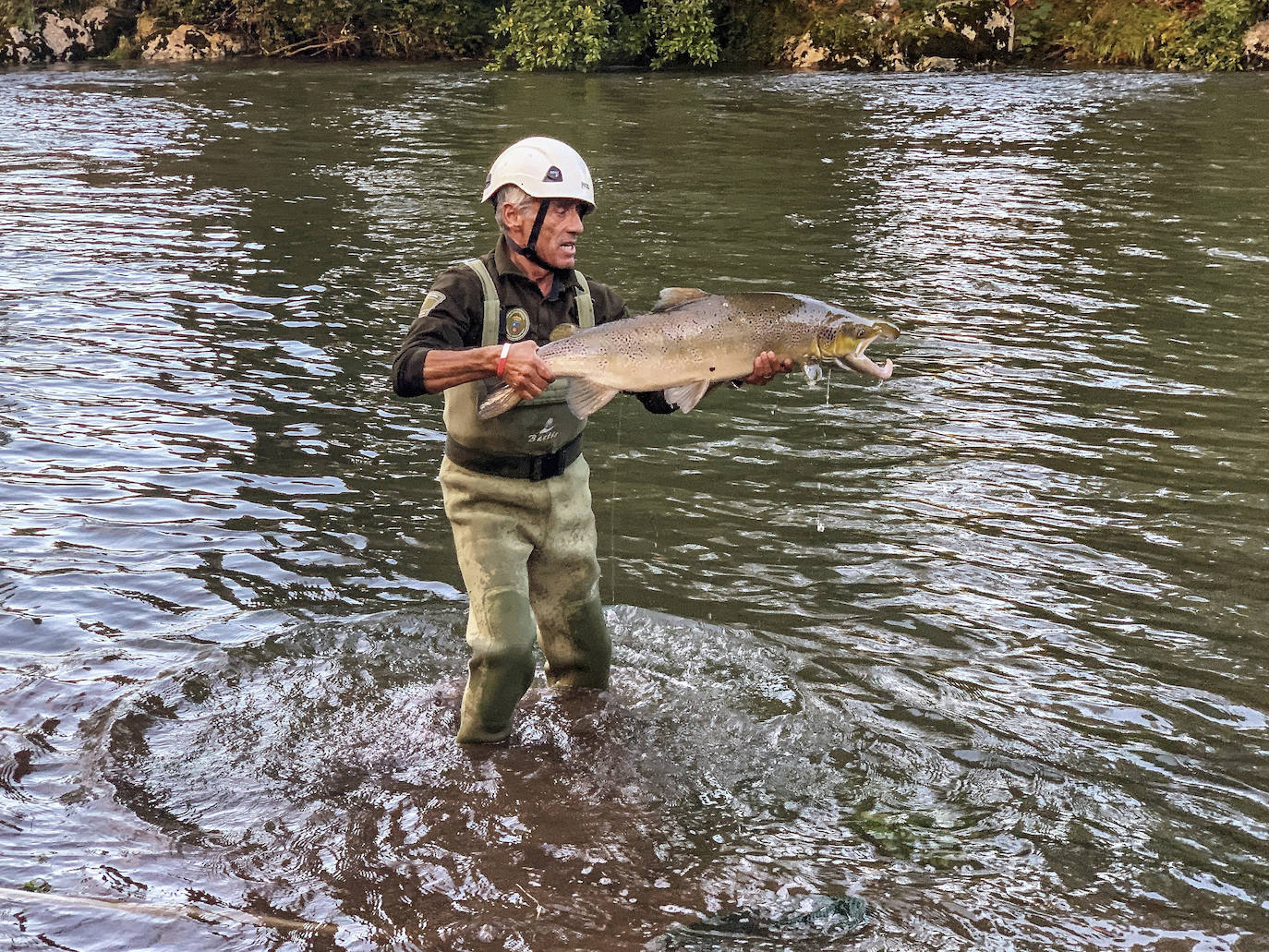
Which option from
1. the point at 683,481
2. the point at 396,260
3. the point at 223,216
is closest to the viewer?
the point at 683,481

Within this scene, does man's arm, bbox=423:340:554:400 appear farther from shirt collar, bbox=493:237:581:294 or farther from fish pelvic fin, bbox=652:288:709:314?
fish pelvic fin, bbox=652:288:709:314

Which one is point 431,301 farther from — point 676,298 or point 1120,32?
point 1120,32

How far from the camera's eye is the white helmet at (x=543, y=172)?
5.22m

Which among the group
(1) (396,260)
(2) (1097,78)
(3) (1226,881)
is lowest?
(3) (1226,881)

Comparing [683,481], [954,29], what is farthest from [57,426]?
[954,29]

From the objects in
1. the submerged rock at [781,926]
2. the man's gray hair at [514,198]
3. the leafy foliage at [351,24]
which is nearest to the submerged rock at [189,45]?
the leafy foliage at [351,24]

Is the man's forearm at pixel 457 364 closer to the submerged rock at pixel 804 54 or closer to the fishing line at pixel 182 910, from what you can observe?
the fishing line at pixel 182 910

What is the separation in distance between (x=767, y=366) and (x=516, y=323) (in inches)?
38.6

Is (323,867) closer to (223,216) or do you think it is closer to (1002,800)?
(1002,800)

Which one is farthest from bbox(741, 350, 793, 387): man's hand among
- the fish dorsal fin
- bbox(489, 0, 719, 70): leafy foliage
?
bbox(489, 0, 719, 70): leafy foliage

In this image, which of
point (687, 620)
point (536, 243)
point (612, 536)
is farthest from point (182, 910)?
point (612, 536)

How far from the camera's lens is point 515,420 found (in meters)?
5.49

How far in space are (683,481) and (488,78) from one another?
83.7 ft

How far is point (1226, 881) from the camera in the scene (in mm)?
5023
